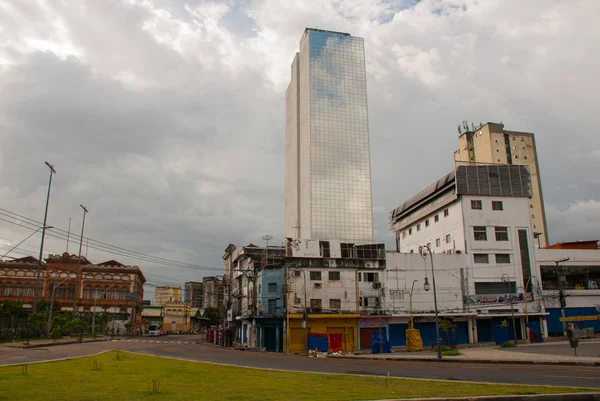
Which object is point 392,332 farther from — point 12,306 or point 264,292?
point 12,306

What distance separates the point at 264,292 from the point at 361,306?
12.1m

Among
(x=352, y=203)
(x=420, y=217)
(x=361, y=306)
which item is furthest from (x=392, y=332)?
(x=352, y=203)

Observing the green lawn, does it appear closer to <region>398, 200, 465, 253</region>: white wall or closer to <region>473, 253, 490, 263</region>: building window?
<region>473, 253, 490, 263</region>: building window

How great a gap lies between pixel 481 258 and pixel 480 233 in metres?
3.30

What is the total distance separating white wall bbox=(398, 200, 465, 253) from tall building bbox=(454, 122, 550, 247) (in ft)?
114

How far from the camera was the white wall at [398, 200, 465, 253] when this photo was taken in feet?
208

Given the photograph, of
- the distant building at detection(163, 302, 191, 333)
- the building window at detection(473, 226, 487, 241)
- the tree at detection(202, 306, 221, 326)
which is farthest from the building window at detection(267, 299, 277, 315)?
the distant building at detection(163, 302, 191, 333)

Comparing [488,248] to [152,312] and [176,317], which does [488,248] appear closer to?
[176,317]

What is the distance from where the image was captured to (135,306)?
11006 cm

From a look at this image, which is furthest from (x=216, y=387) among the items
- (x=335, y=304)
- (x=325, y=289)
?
(x=335, y=304)

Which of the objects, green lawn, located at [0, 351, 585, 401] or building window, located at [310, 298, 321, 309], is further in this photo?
building window, located at [310, 298, 321, 309]

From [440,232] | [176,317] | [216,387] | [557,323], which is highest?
[440,232]

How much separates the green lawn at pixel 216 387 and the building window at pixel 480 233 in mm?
47098

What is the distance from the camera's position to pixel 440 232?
225ft
